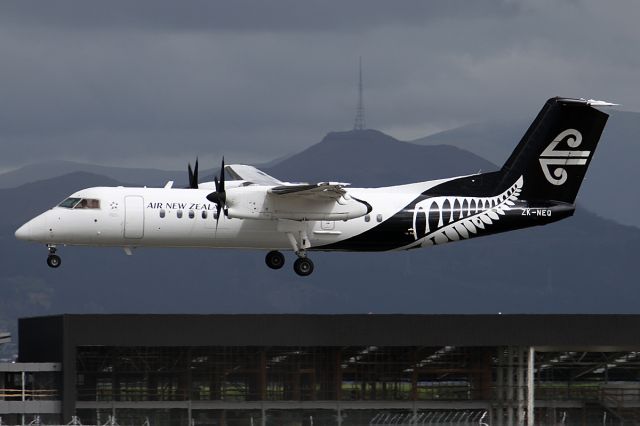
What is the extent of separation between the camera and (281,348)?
5725 cm

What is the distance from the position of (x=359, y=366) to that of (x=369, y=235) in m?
5.63

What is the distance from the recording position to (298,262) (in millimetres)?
55125

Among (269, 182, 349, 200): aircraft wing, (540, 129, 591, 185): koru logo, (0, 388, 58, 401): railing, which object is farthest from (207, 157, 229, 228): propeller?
(540, 129, 591, 185): koru logo

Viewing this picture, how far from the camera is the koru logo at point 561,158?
56.4 metres

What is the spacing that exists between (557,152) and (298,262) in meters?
9.85

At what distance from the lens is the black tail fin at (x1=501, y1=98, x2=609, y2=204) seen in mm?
56219

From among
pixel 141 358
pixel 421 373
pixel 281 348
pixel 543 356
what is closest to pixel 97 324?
pixel 141 358

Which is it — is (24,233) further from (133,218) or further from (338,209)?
(338,209)

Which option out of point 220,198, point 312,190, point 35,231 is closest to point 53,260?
point 35,231

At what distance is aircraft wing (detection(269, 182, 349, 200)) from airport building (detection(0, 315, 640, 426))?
5.77 metres

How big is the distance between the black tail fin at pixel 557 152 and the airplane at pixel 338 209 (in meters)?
0.03

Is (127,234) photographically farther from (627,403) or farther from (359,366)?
(627,403)

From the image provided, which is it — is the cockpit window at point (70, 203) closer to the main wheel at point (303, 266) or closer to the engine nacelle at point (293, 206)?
the engine nacelle at point (293, 206)

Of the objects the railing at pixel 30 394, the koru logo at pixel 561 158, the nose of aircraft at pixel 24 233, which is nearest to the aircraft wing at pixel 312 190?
the nose of aircraft at pixel 24 233
